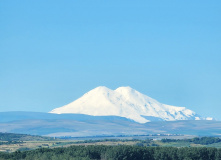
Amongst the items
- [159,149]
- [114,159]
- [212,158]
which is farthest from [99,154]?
[212,158]

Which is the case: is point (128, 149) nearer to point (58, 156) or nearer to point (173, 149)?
point (173, 149)

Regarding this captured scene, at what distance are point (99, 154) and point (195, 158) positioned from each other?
23.2m

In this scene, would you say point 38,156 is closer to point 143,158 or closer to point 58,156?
point 58,156

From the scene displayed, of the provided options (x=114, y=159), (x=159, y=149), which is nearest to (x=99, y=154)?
(x=114, y=159)

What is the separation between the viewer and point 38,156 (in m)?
140

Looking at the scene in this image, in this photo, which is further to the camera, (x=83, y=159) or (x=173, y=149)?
(x=173, y=149)

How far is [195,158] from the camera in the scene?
153 metres

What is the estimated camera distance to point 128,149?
15500 cm

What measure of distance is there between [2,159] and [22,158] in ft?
38.0

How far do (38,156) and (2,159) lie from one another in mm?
→ 11809

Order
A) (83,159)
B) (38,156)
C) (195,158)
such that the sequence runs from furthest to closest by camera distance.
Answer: (195,158) → (38,156) → (83,159)

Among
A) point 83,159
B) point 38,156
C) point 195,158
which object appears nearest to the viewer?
point 83,159

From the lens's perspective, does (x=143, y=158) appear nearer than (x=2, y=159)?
No

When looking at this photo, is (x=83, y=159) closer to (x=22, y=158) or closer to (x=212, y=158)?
(x=22, y=158)
